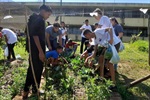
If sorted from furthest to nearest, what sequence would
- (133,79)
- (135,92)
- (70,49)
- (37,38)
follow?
1. (70,49)
2. (133,79)
3. (135,92)
4. (37,38)

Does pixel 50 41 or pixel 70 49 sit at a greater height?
pixel 50 41

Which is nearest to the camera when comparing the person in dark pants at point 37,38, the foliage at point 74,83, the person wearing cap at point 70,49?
the foliage at point 74,83

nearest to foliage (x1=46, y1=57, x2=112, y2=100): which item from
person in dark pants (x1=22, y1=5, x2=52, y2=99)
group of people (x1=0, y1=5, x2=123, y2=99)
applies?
group of people (x1=0, y1=5, x2=123, y2=99)

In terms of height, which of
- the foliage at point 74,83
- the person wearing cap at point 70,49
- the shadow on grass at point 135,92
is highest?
the person wearing cap at point 70,49

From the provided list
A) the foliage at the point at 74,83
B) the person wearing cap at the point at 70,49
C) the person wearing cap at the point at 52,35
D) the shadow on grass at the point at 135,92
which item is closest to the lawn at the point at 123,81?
the shadow on grass at the point at 135,92

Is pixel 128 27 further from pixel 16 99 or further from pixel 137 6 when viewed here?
pixel 16 99

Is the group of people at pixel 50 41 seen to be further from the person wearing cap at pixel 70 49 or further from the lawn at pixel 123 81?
the person wearing cap at pixel 70 49

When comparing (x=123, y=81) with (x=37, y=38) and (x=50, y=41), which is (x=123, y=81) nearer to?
(x=50, y=41)

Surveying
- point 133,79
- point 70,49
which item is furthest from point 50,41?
point 133,79

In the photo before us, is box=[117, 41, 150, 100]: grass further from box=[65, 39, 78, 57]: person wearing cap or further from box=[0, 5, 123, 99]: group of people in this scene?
box=[65, 39, 78, 57]: person wearing cap

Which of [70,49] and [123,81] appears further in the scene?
[70,49]

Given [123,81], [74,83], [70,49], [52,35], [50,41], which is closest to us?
[74,83]

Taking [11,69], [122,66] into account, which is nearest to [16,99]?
[11,69]

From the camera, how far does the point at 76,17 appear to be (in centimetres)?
3111
